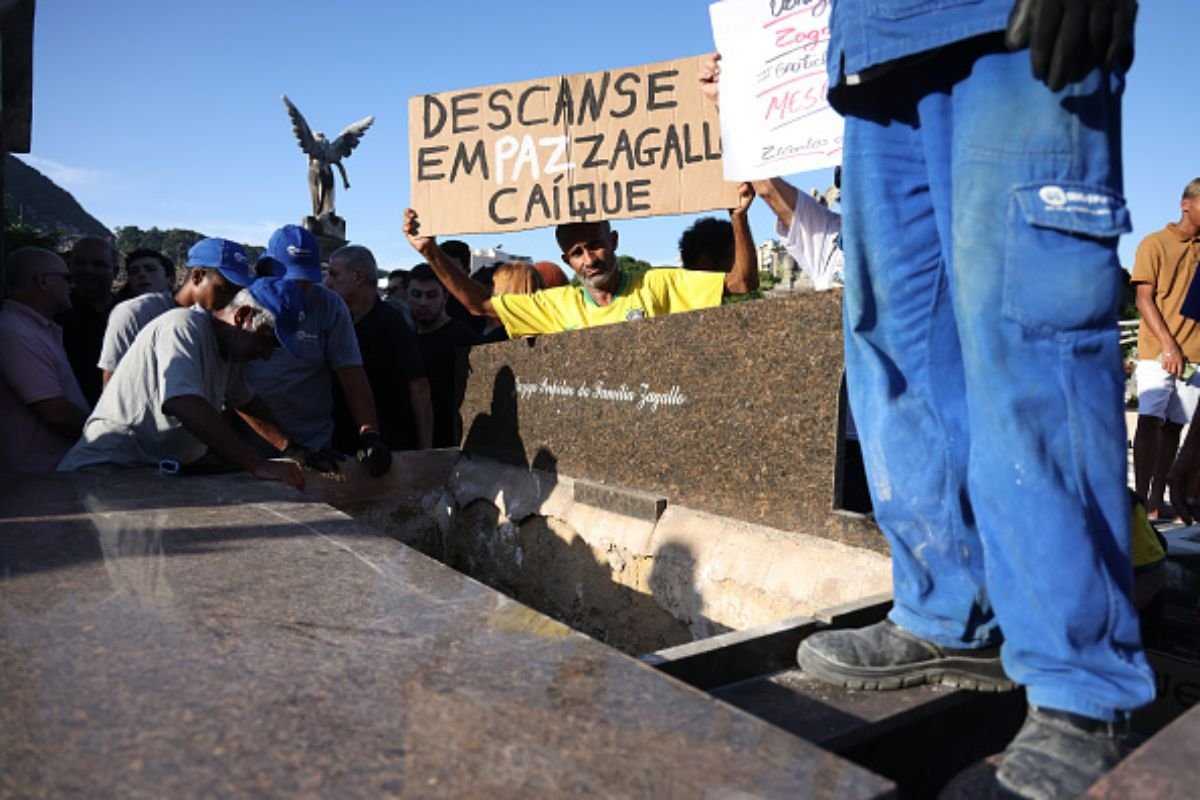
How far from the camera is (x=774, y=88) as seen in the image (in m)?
3.43

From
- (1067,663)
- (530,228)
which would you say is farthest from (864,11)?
(530,228)

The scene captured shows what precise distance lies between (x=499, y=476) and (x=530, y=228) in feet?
4.22

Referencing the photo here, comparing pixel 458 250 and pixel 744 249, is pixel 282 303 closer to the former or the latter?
pixel 744 249

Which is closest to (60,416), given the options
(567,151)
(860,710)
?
(567,151)

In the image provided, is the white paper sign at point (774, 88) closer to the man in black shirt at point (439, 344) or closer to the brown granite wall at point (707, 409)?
the brown granite wall at point (707, 409)

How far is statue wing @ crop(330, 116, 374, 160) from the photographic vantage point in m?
25.9

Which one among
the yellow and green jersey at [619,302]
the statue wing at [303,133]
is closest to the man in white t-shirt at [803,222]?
the yellow and green jersey at [619,302]

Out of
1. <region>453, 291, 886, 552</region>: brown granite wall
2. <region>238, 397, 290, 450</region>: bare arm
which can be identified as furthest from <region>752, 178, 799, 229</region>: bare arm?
<region>238, 397, 290, 450</region>: bare arm

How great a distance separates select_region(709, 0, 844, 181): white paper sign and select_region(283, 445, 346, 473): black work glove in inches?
88.4

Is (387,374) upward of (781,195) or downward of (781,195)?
downward

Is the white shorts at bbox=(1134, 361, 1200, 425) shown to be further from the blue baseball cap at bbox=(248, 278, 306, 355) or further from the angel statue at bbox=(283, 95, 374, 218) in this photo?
the angel statue at bbox=(283, 95, 374, 218)

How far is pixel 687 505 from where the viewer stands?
3039 mm

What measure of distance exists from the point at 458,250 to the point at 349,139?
21.6m

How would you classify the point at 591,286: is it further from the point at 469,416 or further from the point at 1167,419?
the point at 1167,419
